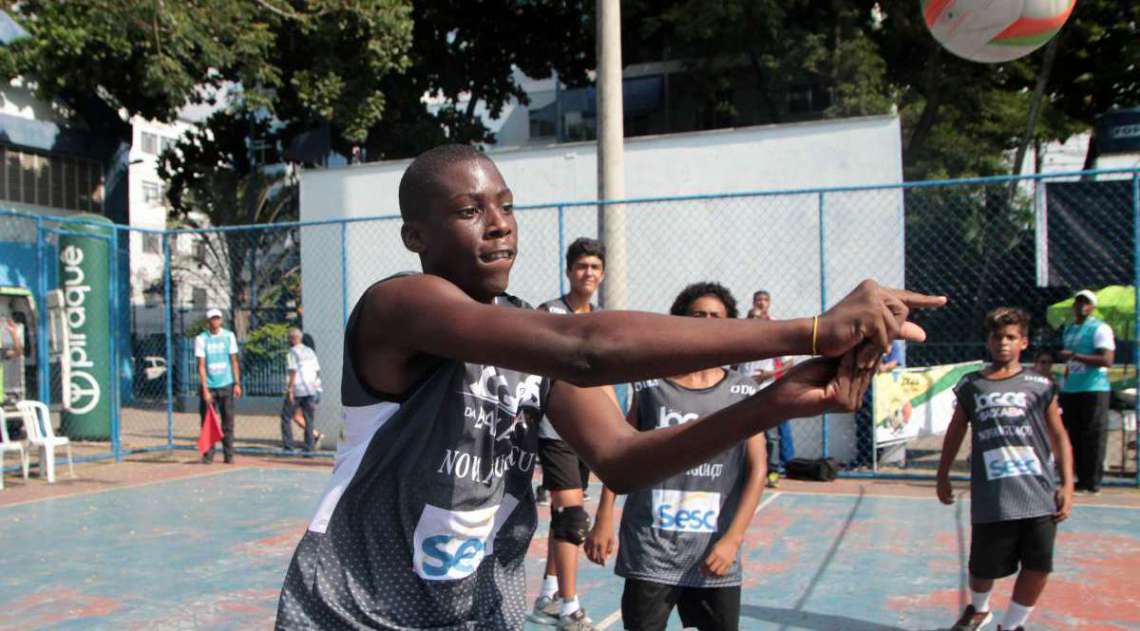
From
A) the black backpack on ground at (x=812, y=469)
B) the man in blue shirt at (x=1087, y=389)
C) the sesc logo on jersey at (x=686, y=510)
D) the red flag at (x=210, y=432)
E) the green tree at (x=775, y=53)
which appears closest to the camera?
the sesc logo on jersey at (x=686, y=510)

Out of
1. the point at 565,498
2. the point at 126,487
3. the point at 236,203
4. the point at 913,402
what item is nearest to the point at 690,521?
the point at 565,498

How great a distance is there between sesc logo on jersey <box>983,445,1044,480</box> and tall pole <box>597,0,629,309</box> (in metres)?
5.13

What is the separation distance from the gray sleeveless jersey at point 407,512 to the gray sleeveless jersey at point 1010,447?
357cm

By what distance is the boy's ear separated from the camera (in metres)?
2.01

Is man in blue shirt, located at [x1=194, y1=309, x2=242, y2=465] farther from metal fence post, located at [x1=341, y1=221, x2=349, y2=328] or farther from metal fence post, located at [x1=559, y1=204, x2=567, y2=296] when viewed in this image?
metal fence post, located at [x1=559, y1=204, x2=567, y2=296]

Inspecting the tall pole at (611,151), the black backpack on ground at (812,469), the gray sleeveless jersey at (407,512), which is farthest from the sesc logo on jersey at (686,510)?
the black backpack on ground at (812,469)

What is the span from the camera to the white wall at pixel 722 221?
10.9m

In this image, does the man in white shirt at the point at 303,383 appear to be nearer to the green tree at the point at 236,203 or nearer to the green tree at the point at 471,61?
the green tree at the point at 236,203

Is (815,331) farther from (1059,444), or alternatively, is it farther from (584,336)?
(1059,444)

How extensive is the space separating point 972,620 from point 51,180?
76.9ft

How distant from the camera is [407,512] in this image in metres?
1.96

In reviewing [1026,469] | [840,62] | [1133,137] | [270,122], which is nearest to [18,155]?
[270,122]

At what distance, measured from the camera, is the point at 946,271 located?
1470 centimetres

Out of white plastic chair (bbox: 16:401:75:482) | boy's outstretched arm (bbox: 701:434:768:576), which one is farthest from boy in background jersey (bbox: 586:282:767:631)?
white plastic chair (bbox: 16:401:75:482)
